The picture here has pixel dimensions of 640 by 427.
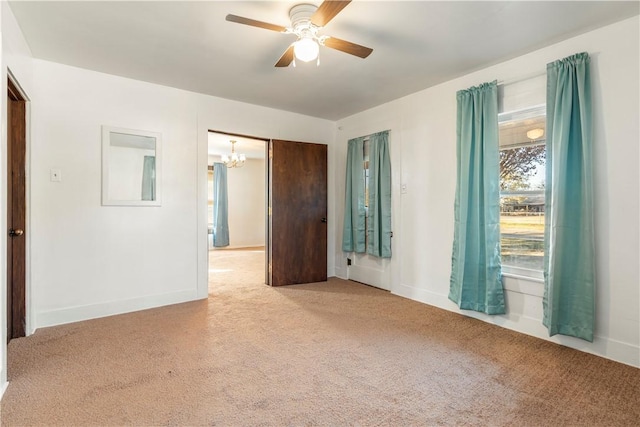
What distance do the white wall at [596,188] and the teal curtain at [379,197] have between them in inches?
5.0

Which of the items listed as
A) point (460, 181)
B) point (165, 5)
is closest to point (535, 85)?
point (460, 181)

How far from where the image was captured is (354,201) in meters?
4.80

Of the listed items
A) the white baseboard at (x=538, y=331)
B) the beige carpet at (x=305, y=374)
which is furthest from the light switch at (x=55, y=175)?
the white baseboard at (x=538, y=331)

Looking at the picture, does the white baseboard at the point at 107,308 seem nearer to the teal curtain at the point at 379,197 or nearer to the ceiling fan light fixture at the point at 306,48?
the teal curtain at the point at 379,197

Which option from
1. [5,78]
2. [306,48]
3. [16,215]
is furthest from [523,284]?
[16,215]

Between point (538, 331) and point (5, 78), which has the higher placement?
point (5, 78)

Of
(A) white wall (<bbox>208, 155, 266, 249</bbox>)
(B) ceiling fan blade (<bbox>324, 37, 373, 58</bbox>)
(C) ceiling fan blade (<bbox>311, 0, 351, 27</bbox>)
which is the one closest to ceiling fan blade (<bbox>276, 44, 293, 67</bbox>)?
(B) ceiling fan blade (<bbox>324, 37, 373, 58</bbox>)

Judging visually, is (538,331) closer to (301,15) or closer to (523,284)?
(523,284)

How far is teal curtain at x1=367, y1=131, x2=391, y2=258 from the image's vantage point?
429 cm

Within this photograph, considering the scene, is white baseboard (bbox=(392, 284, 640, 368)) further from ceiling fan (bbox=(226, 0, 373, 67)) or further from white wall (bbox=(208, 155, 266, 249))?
white wall (bbox=(208, 155, 266, 249))

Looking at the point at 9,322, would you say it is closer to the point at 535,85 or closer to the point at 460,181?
the point at 460,181

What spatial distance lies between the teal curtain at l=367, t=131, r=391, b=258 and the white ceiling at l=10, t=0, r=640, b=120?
883mm

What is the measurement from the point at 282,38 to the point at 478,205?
2.32 m

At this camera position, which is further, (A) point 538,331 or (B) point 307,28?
(A) point 538,331
